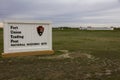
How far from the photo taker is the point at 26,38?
11.1m

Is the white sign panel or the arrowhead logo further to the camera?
the arrowhead logo

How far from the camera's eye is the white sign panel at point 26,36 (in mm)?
10500

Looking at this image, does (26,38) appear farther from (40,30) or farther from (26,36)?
(40,30)

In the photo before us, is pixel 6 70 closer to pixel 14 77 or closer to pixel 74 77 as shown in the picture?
pixel 14 77

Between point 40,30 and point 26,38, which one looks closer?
point 26,38

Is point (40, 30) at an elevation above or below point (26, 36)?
above

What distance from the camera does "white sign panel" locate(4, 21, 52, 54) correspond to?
10500 mm

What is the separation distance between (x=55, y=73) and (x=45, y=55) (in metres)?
4.05

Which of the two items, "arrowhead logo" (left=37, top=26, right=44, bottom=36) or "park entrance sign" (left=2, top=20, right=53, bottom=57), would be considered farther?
"arrowhead logo" (left=37, top=26, right=44, bottom=36)

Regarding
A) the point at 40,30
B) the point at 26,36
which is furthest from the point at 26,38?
the point at 40,30

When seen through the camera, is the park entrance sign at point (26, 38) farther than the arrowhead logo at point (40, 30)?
No

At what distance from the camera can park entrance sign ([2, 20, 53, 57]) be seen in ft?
34.4

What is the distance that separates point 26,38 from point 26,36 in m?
0.10

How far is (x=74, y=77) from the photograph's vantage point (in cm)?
677
